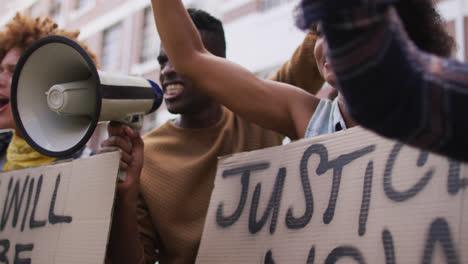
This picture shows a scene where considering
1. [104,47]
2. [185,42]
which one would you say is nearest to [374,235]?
[185,42]

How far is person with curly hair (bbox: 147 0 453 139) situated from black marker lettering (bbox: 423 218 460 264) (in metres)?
0.48

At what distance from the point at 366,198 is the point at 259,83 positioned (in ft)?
1.77

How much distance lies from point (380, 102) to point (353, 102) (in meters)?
0.03

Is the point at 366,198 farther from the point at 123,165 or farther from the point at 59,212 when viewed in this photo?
the point at 59,212

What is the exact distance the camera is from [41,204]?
145cm

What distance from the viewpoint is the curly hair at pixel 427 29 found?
3.69ft

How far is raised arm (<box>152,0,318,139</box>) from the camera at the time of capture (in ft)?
4.16

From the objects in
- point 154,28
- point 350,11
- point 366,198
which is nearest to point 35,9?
point 154,28

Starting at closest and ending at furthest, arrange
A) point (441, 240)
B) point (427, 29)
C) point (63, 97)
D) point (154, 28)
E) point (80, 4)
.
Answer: point (441, 240), point (427, 29), point (63, 97), point (154, 28), point (80, 4)

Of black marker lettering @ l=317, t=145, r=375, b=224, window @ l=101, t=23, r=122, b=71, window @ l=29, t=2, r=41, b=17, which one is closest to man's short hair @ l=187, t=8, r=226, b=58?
black marker lettering @ l=317, t=145, r=375, b=224

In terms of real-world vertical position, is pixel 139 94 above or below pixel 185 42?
below

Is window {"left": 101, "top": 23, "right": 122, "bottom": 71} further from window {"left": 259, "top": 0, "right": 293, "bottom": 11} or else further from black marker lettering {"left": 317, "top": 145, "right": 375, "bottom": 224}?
black marker lettering {"left": 317, "top": 145, "right": 375, "bottom": 224}

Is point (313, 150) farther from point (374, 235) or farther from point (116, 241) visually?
point (116, 241)

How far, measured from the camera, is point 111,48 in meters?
10.9
